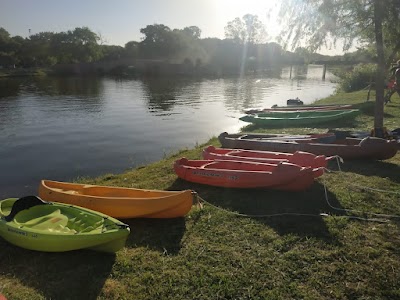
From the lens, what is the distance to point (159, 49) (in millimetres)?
105000

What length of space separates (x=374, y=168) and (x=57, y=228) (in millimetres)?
7656

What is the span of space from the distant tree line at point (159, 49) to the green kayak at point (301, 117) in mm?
73386

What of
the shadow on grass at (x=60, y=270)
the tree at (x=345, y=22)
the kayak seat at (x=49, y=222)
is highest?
the tree at (x=345, y=22)

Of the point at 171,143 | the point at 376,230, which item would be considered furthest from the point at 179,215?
the point at 171,143

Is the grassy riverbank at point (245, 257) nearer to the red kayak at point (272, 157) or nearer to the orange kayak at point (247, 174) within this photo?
the orange kayak at point (247, 174)

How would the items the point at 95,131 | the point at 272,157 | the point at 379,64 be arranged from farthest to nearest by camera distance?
the point at 95,131 < the point at 379,64 < the point at 272,157

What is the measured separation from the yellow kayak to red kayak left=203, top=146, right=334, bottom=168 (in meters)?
2.88

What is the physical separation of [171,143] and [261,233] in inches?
424

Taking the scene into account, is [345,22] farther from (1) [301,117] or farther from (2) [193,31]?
(2) [193,31]

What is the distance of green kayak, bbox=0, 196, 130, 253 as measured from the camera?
5215 millimetres

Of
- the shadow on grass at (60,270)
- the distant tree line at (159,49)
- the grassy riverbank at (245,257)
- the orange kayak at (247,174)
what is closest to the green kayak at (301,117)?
the orange kayak at (247,174)

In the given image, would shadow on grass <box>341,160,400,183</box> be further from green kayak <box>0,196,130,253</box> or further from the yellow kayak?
green kayak <box>0,196,130,253</box>

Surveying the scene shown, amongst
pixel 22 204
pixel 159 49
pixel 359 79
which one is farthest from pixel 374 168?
pixel 159 49

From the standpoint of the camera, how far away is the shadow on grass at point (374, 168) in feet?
26.8
